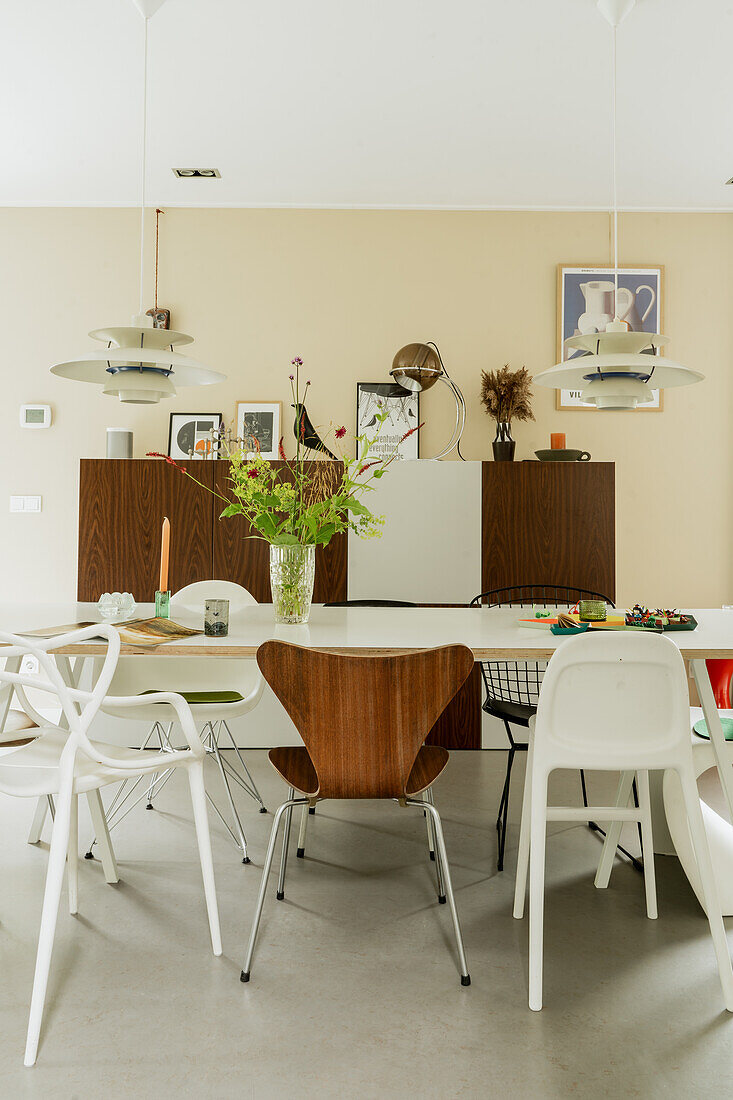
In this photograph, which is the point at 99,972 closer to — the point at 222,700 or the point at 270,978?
the point at 270,978

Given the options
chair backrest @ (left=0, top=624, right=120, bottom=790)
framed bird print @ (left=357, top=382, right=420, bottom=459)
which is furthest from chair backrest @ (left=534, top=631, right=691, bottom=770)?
framed bird print @ (left=357, top=382, right=420, bottom=459)

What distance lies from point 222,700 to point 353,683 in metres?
1.03

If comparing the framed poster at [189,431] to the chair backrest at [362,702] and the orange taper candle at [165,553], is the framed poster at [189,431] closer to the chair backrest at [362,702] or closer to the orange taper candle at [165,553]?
the orange taper candle at [165,553]

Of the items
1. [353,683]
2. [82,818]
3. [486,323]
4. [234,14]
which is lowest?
[82,818]

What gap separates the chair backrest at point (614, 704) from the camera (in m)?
1.74

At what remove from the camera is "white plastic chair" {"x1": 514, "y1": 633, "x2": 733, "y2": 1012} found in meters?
1.74

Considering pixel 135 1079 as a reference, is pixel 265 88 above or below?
above

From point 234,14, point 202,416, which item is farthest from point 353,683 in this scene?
point 202,416

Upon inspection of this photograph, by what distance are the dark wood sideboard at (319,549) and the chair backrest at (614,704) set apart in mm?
2206

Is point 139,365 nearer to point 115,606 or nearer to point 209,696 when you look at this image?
point 115,606

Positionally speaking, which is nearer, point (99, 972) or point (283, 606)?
point (99, 972)

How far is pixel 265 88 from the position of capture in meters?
3.42

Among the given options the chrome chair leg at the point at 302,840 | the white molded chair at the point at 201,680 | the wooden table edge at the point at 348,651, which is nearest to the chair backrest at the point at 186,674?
the white molded chair at the point at 201,680

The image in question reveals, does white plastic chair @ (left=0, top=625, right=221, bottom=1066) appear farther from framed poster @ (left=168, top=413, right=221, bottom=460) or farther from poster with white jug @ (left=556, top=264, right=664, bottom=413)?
poster with white jug @ (left=556, top=264, right=664, bottom=413)
